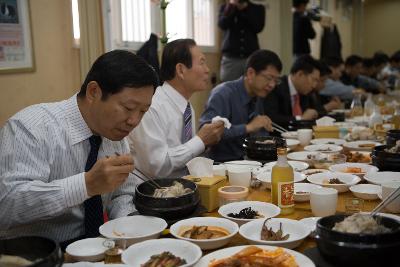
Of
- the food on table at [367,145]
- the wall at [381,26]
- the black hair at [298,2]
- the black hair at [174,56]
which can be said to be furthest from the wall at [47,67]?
the wall at [381,26]

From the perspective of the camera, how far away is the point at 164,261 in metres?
1.15

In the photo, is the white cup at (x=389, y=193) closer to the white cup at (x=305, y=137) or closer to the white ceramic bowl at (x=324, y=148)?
the white ceramic bowl at (x=324, y=148)

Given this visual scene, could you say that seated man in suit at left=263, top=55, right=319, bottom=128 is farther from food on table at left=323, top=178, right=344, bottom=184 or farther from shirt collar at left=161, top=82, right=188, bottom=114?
food on table at left=323, top=178, right=344, bottom=184

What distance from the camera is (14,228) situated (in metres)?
1.60

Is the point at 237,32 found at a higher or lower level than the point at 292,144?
higher

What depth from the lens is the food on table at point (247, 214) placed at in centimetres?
149

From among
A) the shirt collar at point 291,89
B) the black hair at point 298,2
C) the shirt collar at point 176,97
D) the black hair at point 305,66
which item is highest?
the black hair at point 298,2

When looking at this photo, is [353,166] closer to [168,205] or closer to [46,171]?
[168,205]

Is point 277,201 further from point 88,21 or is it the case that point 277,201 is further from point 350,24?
point 350,24

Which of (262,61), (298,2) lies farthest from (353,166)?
(298,2)

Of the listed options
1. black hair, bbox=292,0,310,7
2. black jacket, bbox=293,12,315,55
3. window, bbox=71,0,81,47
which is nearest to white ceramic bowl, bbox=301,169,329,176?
window, bbox=71,0,81,47

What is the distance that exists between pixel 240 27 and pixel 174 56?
2970mm

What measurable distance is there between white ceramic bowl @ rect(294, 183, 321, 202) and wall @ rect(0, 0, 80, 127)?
2096mm

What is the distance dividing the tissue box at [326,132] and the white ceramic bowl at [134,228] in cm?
194
